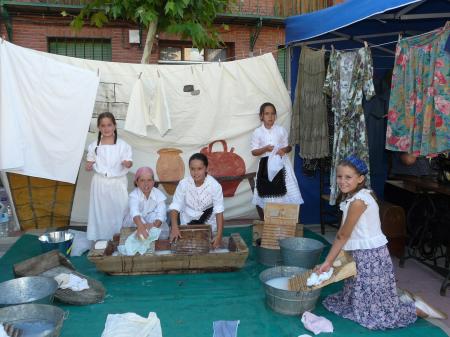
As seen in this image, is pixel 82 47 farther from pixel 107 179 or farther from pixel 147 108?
pixel 107 179

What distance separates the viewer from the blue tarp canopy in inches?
173

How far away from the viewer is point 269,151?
5.09 meters

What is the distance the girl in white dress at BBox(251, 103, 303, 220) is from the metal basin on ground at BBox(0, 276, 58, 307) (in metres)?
2.61

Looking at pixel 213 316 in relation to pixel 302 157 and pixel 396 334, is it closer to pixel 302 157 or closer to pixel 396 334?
pixel 396 334

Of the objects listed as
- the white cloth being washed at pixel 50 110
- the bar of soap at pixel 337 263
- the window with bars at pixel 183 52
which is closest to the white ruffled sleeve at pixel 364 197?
the bar of soap at pixel 337 263

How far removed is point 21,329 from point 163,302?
46.4 inches

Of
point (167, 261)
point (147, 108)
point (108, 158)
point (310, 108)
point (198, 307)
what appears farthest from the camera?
point (147, 108)

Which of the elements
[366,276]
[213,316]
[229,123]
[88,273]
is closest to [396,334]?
[366,276]

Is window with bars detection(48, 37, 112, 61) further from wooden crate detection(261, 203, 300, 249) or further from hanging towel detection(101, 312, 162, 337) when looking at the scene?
hanging towel detection(101, 312, 162, 337)

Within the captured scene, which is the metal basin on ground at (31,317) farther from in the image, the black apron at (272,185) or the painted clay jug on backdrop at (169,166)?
the painted clay jug on backdrop at (169,166)

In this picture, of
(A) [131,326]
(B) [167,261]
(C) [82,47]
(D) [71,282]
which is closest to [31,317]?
(A) [131,326]

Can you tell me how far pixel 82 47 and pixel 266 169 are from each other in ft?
16.5

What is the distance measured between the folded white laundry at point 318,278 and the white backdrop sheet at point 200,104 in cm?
296

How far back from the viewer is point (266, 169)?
5.08m
